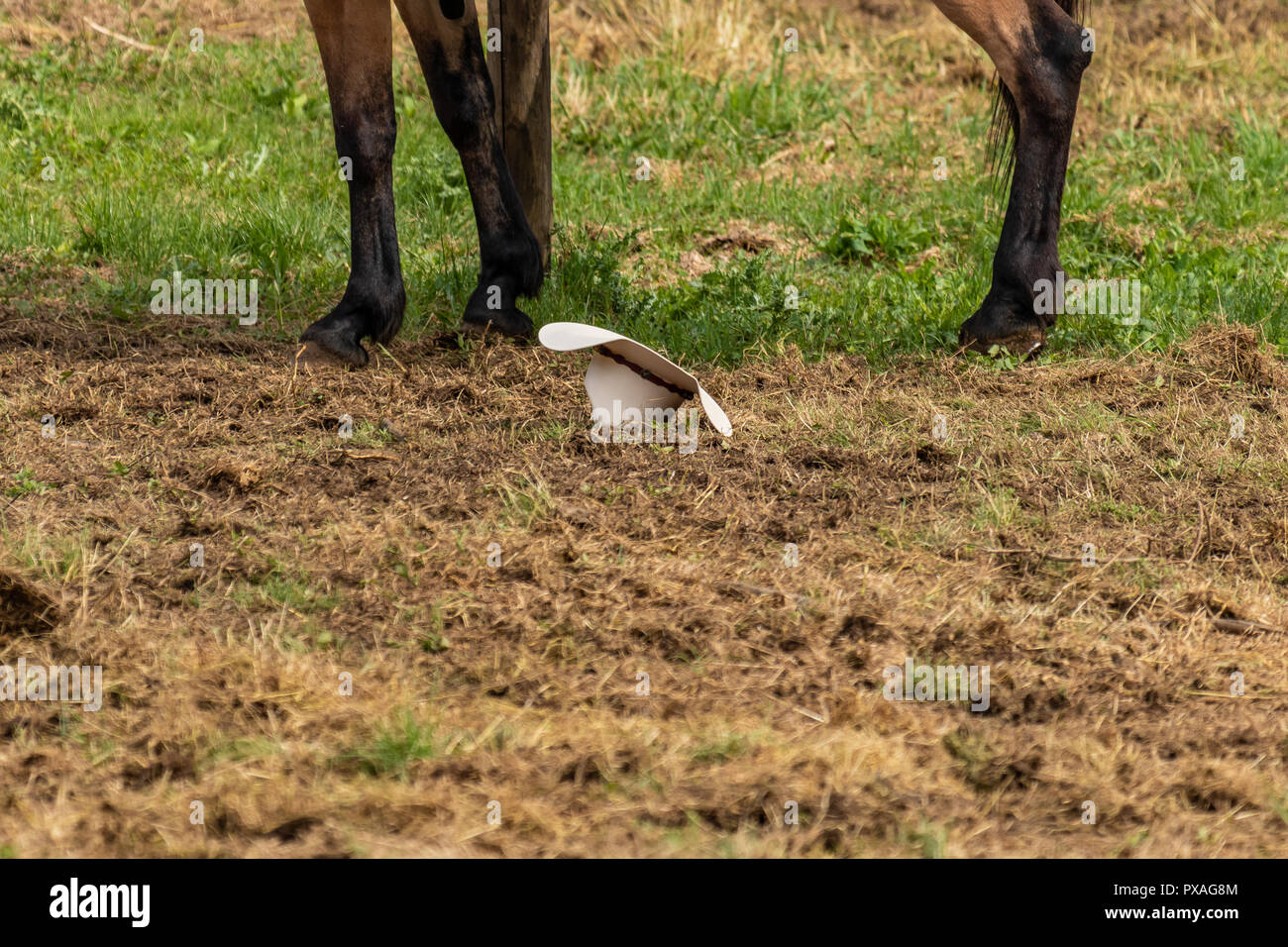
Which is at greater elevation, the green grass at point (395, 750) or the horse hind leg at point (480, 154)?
the horse hind leg at point (480, 154)

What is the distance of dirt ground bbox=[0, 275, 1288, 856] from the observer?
2.14 meters

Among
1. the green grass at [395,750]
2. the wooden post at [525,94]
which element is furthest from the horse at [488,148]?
the green grass at [395,750]

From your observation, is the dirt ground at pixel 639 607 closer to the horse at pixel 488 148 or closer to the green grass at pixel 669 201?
the horse at pixel 488 148

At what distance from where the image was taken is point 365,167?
14.3 feet

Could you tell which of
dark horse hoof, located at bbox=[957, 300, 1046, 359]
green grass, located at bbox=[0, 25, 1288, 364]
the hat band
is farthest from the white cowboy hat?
dark horse hoof, located at bbox=[957, 300, 1046, 359]

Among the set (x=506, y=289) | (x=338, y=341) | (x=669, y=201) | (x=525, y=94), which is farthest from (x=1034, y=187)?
(x=338, y=341)

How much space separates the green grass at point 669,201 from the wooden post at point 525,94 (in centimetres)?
25

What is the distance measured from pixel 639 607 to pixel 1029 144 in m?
2.46

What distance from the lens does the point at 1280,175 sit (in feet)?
20.9

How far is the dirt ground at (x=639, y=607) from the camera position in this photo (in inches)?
84.2

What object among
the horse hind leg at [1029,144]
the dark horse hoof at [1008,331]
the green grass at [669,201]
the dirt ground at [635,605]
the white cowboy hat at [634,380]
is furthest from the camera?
the green grass at [669,201]

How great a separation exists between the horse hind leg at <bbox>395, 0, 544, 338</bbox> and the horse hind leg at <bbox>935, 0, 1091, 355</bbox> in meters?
1.60

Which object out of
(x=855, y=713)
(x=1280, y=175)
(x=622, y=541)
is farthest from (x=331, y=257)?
(x=1280, y=175)

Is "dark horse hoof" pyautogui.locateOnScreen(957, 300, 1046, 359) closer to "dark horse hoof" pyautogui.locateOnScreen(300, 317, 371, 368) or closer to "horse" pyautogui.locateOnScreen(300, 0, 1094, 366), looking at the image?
"horse" pyautogui.locateOnScreen(300, 0, 1094, 366)
